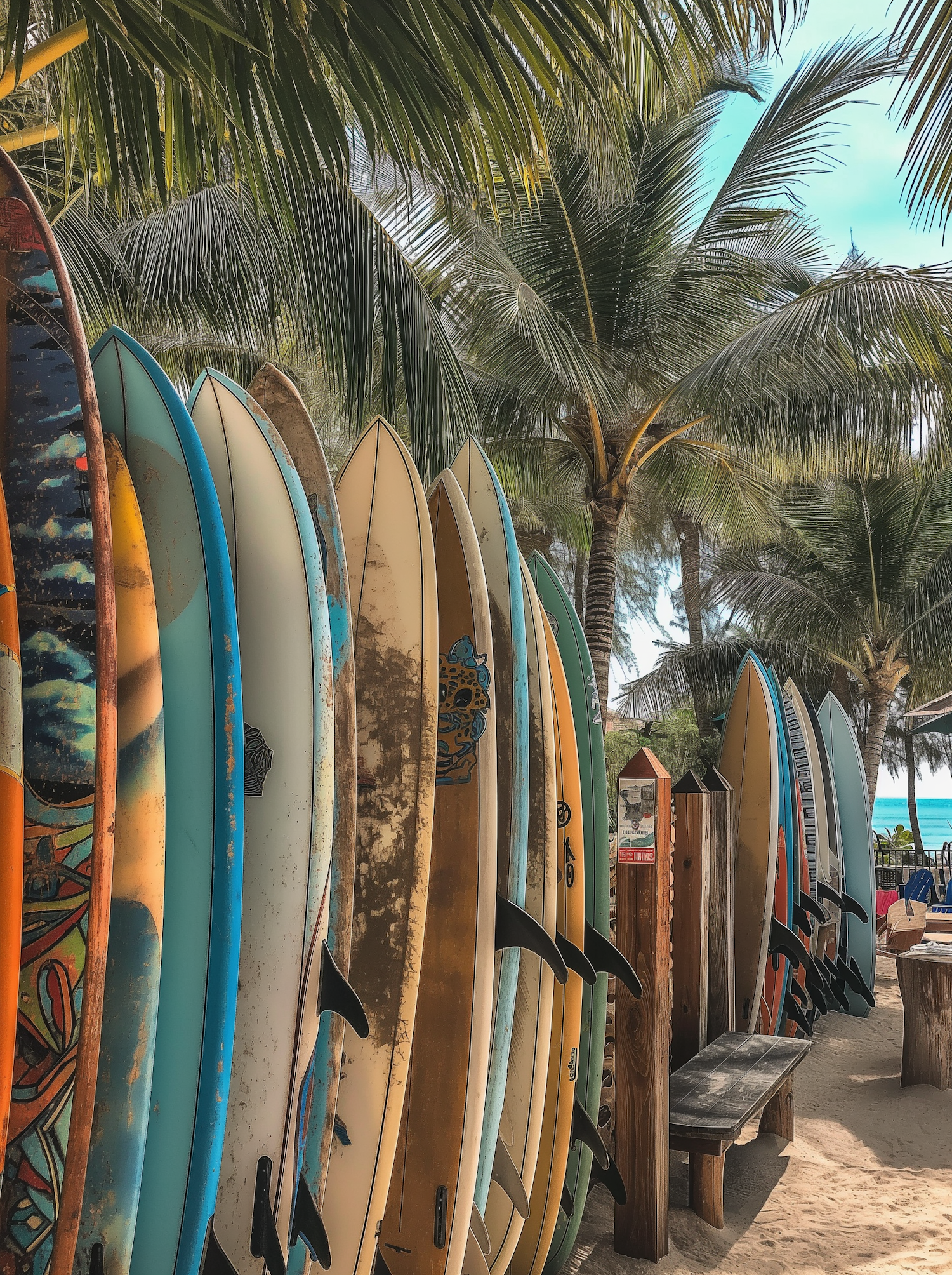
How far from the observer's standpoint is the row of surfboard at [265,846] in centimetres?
130

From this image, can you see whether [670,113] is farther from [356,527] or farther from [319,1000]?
[319,1000]

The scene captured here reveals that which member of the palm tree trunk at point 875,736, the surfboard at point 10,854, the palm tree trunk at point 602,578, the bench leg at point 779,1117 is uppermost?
the palm tree trunk at point 602,578

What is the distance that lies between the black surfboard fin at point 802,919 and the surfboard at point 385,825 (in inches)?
123

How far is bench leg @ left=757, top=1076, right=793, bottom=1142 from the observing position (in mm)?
3674

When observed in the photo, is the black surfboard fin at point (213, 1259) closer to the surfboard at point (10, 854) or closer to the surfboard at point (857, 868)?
the surfboard at point (10, 854)

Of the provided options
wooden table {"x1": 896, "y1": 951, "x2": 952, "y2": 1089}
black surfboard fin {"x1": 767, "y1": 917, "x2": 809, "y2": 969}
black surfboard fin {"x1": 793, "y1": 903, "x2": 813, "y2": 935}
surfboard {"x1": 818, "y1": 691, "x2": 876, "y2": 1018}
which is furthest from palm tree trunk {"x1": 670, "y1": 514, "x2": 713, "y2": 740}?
black surfboard fin {"x1": 767, "y1": 917, "x2": 809, "y2": 969}

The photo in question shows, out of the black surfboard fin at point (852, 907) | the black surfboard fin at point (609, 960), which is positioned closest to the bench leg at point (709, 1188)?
the black surfboard fin at point (609, 960)

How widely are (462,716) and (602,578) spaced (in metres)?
6.82

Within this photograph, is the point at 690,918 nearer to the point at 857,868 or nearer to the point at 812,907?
the point at 812,907

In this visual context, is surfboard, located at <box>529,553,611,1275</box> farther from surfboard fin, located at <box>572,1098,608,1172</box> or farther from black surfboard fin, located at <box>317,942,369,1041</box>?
black surfboard fin, located at <box>317,942,369,1041</box>

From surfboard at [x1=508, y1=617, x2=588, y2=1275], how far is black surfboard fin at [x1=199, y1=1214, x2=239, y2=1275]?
Answer: 1.08 meters

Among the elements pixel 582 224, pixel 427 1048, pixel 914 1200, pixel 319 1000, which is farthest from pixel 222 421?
pixel 582 224

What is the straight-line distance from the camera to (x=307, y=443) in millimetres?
2154

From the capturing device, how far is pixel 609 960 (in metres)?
2.66
